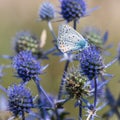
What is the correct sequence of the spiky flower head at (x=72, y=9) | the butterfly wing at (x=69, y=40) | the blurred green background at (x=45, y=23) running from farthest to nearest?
the blurred green background at (x=45, y=23) < the spiky flower head at (x=72, y=9) < the butterfly wing at (x=69, y=40)

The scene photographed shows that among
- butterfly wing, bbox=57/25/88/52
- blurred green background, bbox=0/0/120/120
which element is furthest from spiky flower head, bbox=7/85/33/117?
blurred green background, bbox=0/0/120/120

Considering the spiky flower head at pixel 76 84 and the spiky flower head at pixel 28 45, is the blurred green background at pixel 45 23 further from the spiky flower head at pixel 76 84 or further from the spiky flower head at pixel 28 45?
the spiky flower head at pixel 76 84

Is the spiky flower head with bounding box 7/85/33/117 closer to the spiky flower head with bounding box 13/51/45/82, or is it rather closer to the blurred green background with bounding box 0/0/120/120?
the spiky flower head with bounding box 13/51/45/82

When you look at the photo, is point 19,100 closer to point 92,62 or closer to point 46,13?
point 92,62

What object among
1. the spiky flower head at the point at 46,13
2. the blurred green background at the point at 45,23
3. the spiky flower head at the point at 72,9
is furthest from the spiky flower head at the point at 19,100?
the blurred green background at the point at 45,23

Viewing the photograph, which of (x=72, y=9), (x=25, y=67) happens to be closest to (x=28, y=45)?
(x=72, y=9)

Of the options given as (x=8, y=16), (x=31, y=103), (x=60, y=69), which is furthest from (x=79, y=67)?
(x=8, y=16)

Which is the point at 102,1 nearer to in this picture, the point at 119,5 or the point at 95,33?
the point at 119,5
